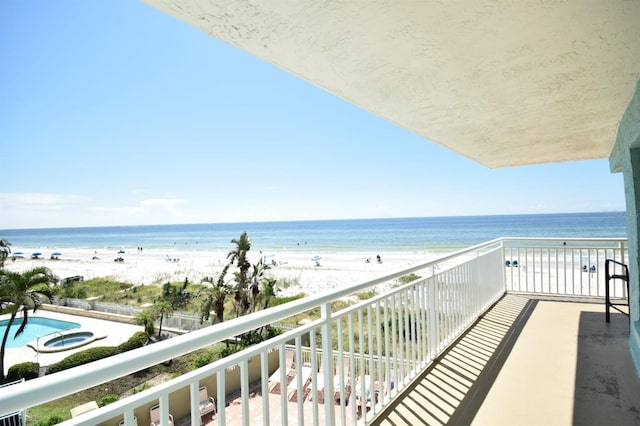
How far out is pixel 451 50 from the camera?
156cm

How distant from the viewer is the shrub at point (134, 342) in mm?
11477

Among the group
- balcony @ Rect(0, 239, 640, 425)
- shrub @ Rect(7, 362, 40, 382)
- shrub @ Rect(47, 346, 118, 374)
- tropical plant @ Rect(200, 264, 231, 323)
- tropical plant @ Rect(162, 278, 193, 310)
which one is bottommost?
shrub @ Rect(7, 362, 40, 382)

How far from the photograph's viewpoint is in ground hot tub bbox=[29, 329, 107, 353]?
1239 cm

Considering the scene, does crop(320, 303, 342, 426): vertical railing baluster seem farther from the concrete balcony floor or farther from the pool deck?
the pool deck

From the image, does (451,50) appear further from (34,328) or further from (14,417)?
(34,328)

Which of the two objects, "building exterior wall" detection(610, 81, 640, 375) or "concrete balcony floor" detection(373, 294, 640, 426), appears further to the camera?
"building exterior wall" detection(610, 81, 640, 375)

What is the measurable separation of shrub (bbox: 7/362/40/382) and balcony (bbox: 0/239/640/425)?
37.5ft

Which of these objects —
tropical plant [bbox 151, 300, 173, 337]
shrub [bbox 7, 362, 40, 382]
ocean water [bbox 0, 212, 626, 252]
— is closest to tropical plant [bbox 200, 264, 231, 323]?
tropical plant [bbox 151, 300, 173, 337]

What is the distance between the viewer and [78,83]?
2545cm

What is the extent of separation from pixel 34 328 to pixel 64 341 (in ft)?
16.5

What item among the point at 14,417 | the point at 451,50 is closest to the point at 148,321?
the point at 14,417

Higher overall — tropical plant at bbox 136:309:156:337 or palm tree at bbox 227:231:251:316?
palm tree at bbox 227:231:251:316

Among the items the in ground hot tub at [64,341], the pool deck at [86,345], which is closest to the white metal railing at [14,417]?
the pool deck at [86,345]

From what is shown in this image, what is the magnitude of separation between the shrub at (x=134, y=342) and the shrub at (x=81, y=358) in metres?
0.33
